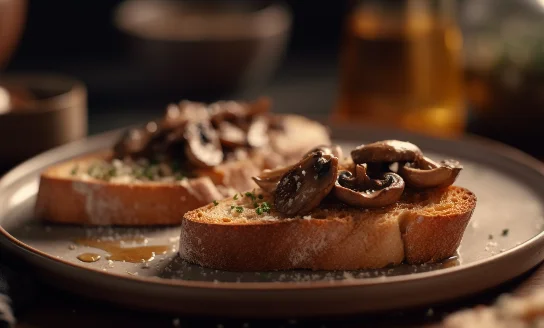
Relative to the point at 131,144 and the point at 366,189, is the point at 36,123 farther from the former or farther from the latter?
the point at 366,189

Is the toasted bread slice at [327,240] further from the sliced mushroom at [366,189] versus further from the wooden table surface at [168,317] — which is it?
the wooden table surface at [168,317]

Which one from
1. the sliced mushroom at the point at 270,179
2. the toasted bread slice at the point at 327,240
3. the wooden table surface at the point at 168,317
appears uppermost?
the sliced mushroom at the point at 270,179

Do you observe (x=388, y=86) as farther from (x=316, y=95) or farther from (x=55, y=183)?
(x=55, y=183)

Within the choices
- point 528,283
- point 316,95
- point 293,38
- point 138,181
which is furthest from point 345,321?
point 293,38

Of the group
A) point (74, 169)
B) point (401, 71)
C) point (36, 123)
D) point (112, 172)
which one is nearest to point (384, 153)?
point (112, 172)

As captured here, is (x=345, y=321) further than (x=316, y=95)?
No

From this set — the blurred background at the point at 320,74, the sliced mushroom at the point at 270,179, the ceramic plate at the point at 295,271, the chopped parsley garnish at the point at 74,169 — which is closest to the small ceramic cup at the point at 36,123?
the blurred background at the point at 320,74

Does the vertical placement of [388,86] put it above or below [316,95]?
above
